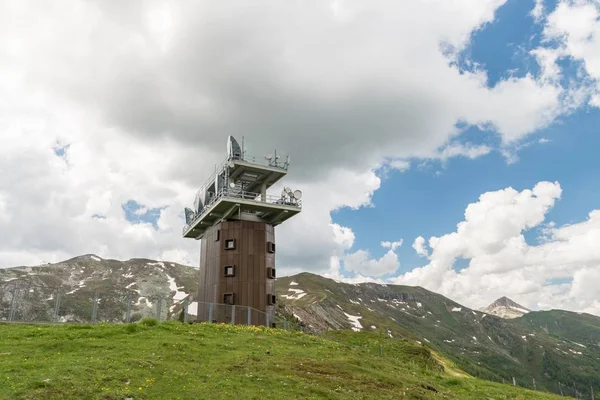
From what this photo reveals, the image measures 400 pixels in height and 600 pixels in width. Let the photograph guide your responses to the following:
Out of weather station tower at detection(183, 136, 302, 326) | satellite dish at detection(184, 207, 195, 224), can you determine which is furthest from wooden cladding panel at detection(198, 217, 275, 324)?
satellite dish at detection(184, 207, 195, 224)

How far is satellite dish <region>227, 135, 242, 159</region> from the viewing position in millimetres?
47969

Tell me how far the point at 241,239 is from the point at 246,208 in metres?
3.61

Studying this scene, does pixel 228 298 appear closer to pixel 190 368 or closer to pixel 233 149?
pixel 233 149

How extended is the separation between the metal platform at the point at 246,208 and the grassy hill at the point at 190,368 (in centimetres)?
1694

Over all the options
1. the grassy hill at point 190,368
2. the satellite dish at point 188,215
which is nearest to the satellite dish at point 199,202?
the satellite dish at point 188,215

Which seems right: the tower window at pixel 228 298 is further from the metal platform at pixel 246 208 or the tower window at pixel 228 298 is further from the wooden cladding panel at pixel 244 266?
the metal platform at pixel 246 208

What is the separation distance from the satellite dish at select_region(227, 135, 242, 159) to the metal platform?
6.26 feet

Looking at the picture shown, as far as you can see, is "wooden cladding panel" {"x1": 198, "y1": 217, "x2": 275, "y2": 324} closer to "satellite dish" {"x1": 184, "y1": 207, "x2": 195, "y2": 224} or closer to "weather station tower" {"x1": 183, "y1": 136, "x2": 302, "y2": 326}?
"weather station tower" {"x1": 183, "y1": 136, "x2": 302, "y2": 326}

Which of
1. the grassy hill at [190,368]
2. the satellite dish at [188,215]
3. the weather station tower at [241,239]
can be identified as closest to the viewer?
the grassy hill at [190,368]

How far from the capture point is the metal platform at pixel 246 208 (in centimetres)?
4609

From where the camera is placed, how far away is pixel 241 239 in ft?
150

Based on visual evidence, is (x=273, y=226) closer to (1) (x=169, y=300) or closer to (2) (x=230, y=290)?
(2) (x=230, y=290)

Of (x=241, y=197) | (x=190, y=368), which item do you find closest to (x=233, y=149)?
(x=241, y=197)

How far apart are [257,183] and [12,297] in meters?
25.9
